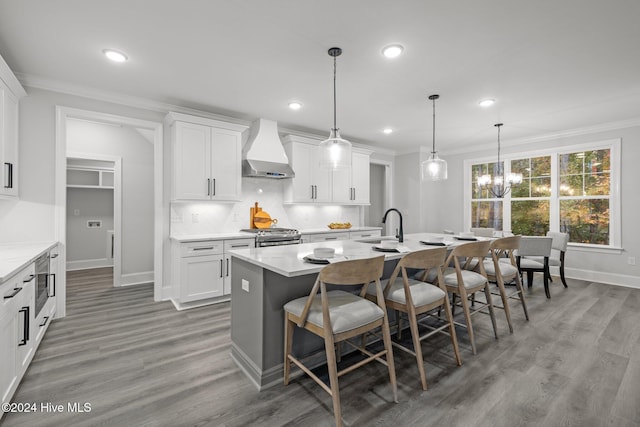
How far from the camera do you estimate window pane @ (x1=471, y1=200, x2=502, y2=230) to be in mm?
6363

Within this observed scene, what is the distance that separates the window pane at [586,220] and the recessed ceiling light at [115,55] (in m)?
6.90

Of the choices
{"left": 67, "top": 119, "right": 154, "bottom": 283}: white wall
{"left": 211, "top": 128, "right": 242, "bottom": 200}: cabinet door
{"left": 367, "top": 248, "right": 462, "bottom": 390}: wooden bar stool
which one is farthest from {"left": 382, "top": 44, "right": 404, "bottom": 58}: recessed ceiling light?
{"left": 67, "top": 119, "right": 154, "bottom": 283}: white wall

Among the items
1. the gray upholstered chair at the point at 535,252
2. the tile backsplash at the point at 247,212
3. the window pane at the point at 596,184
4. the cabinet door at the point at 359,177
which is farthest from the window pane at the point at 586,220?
the tile backsplash at the point at 247,212

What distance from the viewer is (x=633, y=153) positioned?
4.76 m

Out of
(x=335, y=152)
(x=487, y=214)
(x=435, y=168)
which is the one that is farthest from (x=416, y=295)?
(x=487, y=214)

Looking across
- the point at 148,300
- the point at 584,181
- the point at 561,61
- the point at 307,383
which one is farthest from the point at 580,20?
the point at 148,300

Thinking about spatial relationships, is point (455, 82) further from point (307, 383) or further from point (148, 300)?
point (148, 300)

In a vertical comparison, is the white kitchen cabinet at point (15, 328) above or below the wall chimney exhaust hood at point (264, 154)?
below

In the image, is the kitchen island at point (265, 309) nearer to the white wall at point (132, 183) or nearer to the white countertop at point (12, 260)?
the white countertop at point (12, 260)

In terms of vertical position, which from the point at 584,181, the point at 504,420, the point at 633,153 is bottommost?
the point at 504,420

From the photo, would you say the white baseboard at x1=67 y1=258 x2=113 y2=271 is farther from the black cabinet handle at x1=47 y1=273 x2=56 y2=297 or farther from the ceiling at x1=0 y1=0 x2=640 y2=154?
the ceiling at x1=0 y1=0 x2=640 y2=154

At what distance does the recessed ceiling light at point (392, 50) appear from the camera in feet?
8.81

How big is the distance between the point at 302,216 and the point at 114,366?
12.2 feet

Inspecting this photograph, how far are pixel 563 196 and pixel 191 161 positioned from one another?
6.29 meters
